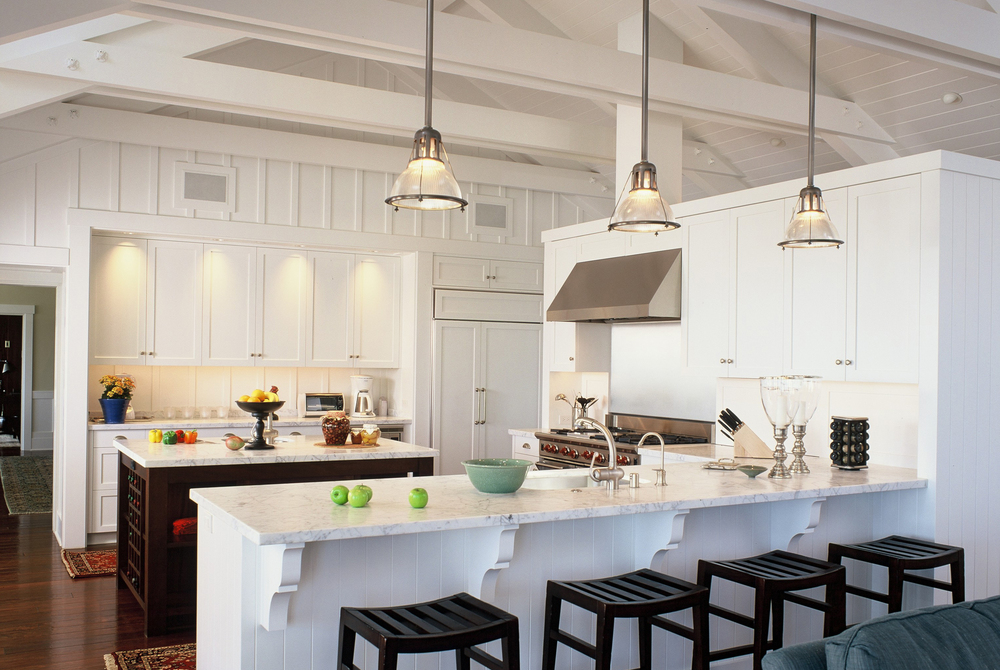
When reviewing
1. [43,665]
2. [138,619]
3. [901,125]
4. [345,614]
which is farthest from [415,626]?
[901,125]

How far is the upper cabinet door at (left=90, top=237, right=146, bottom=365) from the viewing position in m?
6.56

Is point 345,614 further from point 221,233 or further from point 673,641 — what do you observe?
point 221,233

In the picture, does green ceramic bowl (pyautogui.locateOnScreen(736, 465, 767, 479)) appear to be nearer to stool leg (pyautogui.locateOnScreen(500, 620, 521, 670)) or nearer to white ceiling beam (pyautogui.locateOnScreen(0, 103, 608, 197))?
stool leg (pyautogui.locateOnScreen(500, 620, 521, 670))

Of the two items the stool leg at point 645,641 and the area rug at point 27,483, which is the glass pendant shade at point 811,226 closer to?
the stool leg at point 645,641

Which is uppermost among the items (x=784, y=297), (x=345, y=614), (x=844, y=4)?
(x=844, y=4)

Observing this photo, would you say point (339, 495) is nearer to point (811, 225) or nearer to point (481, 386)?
point (811, 225)

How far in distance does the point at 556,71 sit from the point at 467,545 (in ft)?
9.31

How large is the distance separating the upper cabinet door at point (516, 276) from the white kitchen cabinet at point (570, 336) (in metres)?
1.18

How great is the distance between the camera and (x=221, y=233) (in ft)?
22.4

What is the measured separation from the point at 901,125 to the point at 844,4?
2.57 meters

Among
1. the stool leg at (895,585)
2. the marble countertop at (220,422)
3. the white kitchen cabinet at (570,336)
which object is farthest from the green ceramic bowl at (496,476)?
the marble countertop at (220,422)

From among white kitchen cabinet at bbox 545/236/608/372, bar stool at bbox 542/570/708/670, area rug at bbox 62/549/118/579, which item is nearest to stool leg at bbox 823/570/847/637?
bar stool at bbox 542/570/708/670

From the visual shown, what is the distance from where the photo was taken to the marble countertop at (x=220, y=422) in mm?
6402

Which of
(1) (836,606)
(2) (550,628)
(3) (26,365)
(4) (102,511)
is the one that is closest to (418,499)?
(2) (550,628)
